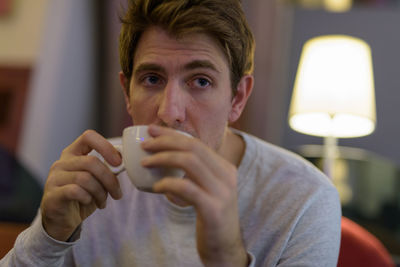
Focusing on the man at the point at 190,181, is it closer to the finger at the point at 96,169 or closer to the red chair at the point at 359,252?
the finger at the point at 96,169

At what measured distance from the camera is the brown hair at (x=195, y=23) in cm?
83

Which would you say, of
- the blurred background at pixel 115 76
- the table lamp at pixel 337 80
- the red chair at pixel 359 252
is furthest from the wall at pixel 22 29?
the red chair at pixel 359 252

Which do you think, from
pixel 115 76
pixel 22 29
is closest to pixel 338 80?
pixel 115 76

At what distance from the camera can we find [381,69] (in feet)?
8.04

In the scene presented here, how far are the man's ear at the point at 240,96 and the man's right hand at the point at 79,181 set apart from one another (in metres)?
0.35

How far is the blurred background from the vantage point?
2.41 m

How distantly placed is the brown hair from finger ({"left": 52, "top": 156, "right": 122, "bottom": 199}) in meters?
0.30

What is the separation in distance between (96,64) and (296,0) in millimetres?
1357

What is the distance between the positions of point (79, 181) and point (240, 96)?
1.52 feet

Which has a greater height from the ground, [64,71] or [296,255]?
[64,71]

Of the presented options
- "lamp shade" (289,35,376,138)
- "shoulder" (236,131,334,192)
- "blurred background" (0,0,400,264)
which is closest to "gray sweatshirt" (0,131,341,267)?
"shoulder" (236,131,334,192)

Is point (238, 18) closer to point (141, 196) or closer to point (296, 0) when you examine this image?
point (141, 196)

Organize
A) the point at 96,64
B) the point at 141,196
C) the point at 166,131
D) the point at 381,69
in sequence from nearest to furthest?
the point at 166,131, the point at 141,196, the point at 381,69, the point at 96,64

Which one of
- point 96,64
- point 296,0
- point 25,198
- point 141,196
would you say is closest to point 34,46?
point 96,64
